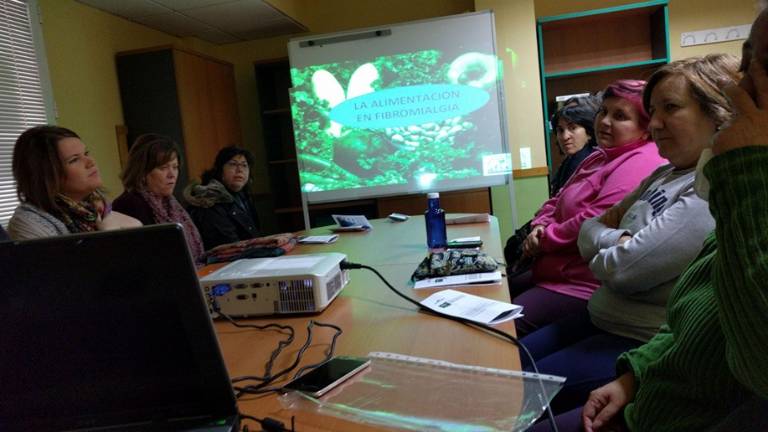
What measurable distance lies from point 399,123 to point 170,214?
2046 millimetres

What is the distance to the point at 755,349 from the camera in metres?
0.61

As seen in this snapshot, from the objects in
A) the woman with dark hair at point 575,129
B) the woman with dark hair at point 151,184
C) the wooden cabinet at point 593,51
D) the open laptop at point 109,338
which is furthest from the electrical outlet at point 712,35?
the open laptop at point 109,338

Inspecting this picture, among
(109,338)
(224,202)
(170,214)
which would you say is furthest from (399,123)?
(109,338)

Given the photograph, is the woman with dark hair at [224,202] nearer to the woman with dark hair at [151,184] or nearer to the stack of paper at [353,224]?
the woman with dark hair at [151,184]

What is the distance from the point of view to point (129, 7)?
3.44m

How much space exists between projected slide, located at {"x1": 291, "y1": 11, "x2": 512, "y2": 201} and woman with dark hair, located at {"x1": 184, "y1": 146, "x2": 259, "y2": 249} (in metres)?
0.96

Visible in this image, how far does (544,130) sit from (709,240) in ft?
10.4

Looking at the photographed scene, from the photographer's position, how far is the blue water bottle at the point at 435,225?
1842 mm

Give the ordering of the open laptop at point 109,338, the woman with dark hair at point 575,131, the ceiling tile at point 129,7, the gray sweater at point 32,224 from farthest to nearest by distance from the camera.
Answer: the ceiling tile at point 129,7 < the woman with dark hair at point 575,131 < the gray sweater at point 32,224 < the open laptop at point 109,338

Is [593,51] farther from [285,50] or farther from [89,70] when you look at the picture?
[89,70]

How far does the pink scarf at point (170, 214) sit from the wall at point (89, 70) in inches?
25.4

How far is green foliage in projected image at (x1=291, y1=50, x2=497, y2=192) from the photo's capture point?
393 cm

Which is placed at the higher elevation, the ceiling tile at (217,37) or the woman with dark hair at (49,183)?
the ceiling tile at (217,37)

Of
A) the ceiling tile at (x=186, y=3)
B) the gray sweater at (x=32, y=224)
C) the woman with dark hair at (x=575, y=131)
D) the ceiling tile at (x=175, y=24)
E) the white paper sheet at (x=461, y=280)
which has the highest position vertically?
the ceiling tile at (x=175, y=24)
